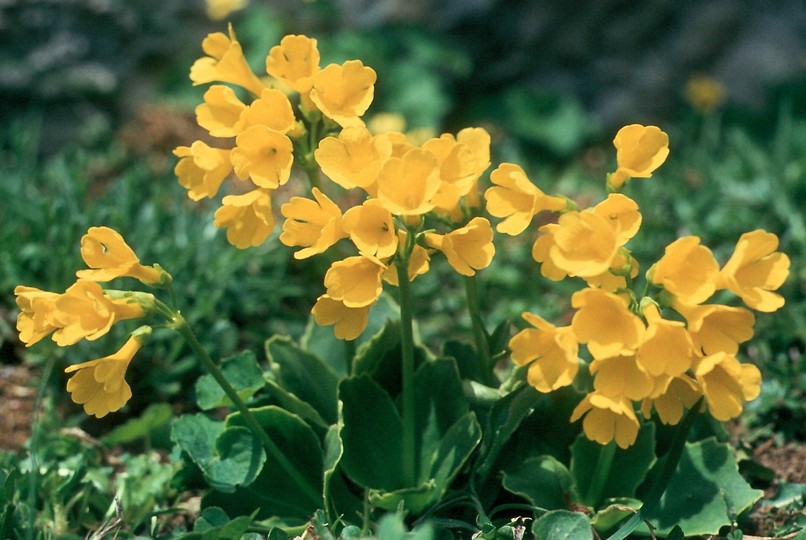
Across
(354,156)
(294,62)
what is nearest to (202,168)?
(294,62)

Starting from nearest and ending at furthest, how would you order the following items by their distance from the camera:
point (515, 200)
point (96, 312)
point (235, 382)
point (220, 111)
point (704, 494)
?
1. point (96, 312)
2. point (515, 200)
3. point (220, 111)
4. point (704, 494)
5. point (235, 382)

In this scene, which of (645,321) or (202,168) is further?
(202,168)

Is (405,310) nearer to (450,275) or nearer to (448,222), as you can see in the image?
(448,222)

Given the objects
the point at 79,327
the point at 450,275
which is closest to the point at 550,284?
the point at 450,275

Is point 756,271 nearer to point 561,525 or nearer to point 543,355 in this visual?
point 543,355

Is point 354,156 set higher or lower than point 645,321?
higher

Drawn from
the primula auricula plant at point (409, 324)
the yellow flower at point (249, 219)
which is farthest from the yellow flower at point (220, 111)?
the yellow flower at point (249, 219)

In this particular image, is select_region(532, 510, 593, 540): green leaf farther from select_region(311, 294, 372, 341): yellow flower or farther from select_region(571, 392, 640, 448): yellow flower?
select_region(311, 294, 372, 341): yellow flower
